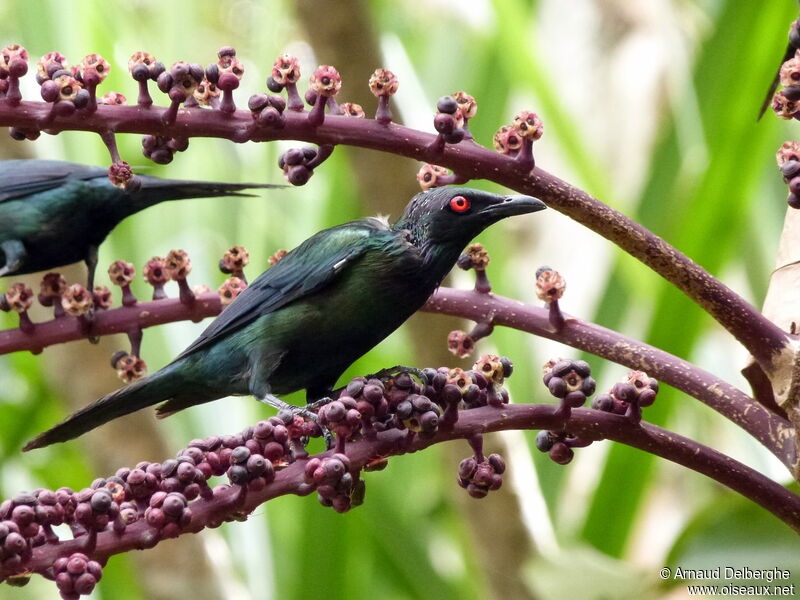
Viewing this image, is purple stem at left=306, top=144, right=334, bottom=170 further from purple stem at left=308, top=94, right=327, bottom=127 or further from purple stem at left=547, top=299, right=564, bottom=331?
purple stem at left=547, top=299, right=564, bottom=331

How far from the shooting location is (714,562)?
73.0 inches

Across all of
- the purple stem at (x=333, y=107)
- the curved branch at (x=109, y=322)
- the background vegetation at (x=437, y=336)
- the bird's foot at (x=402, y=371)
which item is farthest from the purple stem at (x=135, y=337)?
the background vegetation at (x=437, y=336)

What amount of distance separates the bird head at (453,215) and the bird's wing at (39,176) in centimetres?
96

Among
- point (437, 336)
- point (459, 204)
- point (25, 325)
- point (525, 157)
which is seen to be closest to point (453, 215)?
point (459, 204)

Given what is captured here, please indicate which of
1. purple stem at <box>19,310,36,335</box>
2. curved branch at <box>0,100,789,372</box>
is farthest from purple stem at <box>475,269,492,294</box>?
purple stem at <box>19,310,36,335</box>

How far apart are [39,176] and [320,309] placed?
1010 mm

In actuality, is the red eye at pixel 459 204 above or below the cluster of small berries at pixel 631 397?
above

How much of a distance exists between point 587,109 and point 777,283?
536 cm

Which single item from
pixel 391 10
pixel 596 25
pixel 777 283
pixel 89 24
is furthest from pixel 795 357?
pixel 596 25

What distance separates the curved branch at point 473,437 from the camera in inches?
46.3

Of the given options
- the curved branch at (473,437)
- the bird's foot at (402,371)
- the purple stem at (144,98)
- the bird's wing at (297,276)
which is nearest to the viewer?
the curved branch at (473,437)

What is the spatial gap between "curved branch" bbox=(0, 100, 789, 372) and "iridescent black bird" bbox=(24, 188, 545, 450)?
33 centimetres

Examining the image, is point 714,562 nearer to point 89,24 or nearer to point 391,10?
point 89,24

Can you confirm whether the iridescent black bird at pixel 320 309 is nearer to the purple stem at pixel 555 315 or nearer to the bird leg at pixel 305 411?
the bird leg at pixel 305 411
